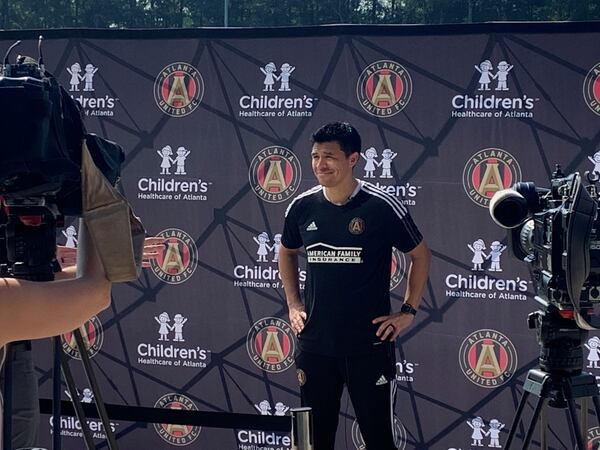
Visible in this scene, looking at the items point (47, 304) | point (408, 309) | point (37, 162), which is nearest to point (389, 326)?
point (408, 309)

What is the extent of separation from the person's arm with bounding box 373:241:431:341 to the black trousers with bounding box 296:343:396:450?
2.6 inches

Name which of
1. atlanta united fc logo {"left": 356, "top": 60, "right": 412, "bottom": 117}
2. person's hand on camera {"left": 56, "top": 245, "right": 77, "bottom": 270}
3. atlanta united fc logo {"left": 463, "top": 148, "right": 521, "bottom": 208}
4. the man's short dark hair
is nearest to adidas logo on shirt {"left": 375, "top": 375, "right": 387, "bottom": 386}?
the man's short dark hair

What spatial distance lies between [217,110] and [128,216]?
7.69 feet

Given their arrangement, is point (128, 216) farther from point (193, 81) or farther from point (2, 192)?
point (193, 81)

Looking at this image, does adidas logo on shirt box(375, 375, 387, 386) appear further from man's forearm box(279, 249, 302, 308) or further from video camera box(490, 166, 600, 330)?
video camera box(490, 166, 600, 330)

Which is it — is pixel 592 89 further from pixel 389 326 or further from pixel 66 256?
pixel 66 256

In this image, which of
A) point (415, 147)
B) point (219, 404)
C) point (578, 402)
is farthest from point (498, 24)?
point (219, 404)

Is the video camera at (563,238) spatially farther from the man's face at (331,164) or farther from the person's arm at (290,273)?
the person's arm at (290,273)

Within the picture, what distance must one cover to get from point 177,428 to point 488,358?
1470 millimetres

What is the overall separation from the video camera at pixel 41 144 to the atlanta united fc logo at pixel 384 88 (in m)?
1.81

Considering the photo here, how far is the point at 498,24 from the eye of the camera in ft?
10.6

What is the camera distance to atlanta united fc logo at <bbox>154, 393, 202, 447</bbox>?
362 centimetres

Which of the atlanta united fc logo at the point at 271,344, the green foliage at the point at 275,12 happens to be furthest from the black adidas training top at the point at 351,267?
the green foliage at the point at 275,12

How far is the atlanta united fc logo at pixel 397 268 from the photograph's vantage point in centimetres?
341
